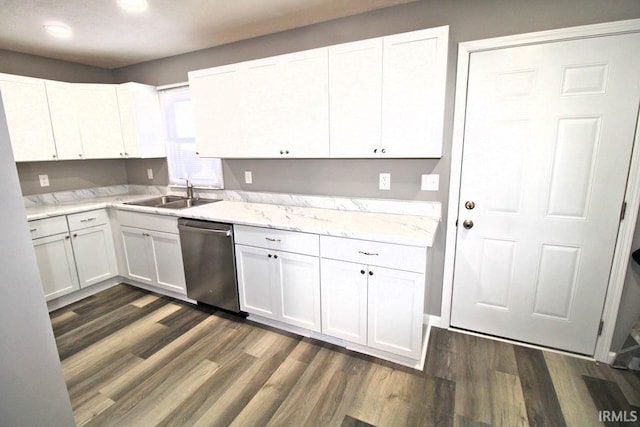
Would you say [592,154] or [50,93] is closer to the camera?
[592,154]

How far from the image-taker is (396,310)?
196 centimetres

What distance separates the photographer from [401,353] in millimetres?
2008

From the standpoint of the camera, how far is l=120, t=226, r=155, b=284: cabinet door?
3.03 metres

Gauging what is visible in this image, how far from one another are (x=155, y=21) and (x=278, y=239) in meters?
1.96

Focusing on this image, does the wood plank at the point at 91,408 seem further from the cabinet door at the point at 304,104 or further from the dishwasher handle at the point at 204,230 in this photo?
the cabinet door at the point at 304,104

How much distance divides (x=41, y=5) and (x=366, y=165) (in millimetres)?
2513

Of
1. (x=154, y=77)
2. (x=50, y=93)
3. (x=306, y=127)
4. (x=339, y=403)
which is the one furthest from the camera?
(x=154, y=77)

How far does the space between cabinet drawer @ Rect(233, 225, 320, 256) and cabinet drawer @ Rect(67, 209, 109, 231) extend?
1.72m

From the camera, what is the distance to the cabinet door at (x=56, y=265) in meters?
A: 2.72

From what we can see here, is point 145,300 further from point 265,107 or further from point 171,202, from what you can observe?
point 265,107

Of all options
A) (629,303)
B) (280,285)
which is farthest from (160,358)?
(629,303)

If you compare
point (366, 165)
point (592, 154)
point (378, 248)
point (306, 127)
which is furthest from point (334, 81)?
point (592, 154)

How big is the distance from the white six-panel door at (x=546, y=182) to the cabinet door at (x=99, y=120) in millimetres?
3483

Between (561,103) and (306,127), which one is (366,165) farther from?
(561,103)
